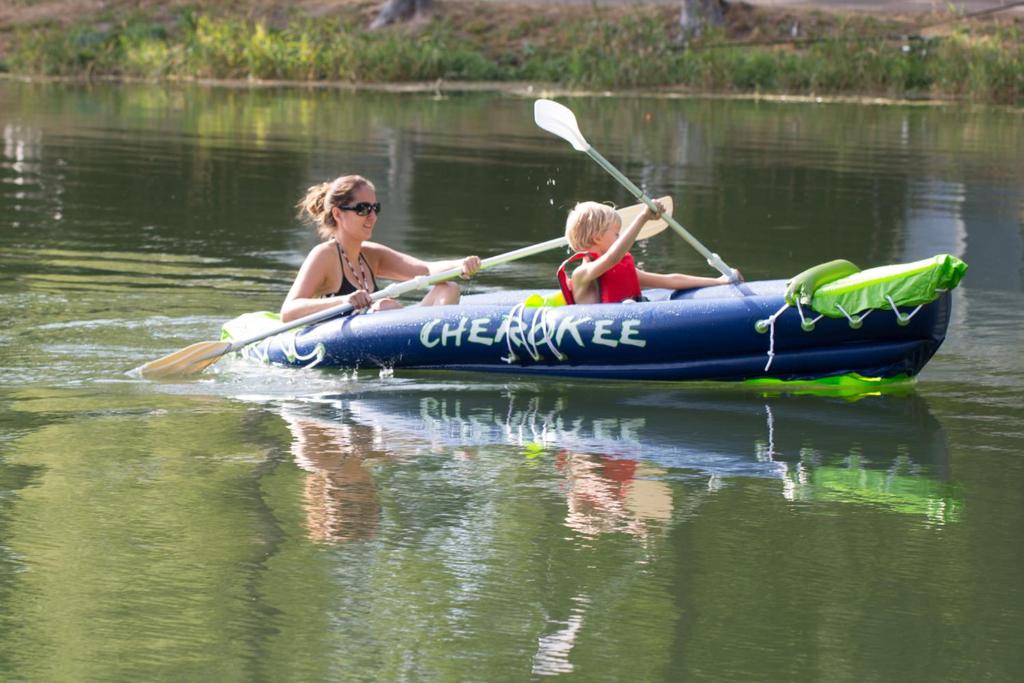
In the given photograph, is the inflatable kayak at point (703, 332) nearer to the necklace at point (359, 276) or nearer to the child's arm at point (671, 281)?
the child's arm at point (671, 281)

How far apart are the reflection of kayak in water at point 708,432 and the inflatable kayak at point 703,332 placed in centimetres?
Answer: 13

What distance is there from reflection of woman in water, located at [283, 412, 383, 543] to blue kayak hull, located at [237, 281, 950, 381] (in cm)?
80

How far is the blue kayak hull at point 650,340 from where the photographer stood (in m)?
6.56

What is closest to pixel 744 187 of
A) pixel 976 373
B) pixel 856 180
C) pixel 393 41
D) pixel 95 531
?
pixel 856 180

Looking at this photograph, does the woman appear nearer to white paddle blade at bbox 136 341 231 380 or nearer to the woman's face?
the woman's face

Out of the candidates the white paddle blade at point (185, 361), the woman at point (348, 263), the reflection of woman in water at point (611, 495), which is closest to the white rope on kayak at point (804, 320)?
the reflection of woman in water at point (611, 495)

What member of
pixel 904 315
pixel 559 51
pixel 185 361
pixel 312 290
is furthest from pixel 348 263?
pixel 559 51

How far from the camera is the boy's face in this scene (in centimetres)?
678

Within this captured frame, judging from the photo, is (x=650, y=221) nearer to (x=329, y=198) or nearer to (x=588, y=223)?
(x=588, y=223)

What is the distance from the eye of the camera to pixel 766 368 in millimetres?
6633

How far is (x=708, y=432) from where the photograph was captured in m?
6.17

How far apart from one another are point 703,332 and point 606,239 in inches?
21.9

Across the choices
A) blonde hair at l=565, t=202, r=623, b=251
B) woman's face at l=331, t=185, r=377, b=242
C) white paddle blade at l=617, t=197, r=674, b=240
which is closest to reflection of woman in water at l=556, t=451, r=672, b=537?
blonde hair at l=565, t=202, r=623, b=251

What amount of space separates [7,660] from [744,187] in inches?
444
